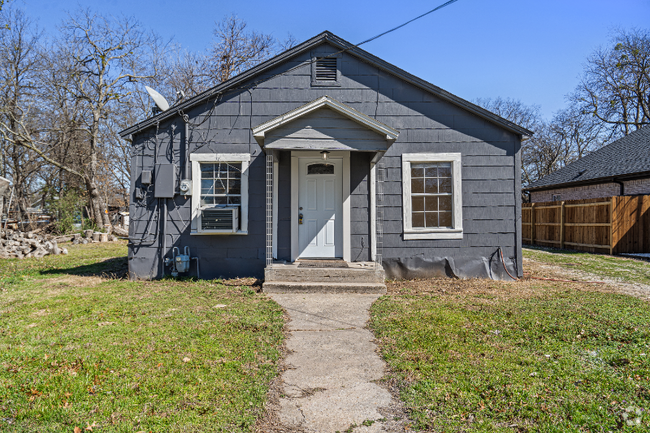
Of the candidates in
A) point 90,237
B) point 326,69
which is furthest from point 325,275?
point 90,237

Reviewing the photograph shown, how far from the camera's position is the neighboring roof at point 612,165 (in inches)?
561

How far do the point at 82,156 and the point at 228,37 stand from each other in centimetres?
1075

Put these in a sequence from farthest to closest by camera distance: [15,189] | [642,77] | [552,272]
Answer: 1. [642,77]
2. [15,189]
3. [552,272]

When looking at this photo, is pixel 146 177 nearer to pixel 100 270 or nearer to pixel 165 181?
pixel 165 181

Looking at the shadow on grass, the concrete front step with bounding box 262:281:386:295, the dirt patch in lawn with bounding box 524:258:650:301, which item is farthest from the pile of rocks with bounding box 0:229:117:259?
the dirt patch in lawn with bounding box 524:258:650:301

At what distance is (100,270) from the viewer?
9336 mm

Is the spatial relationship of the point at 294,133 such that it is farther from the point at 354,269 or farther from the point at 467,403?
the point at 467,403

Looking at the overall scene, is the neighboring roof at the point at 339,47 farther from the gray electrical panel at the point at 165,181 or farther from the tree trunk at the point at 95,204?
the tree trunk at the point at 95,204

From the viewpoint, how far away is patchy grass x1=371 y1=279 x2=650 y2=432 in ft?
8.85

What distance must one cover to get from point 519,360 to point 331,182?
17.2 ft

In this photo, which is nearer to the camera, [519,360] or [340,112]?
[519,360]

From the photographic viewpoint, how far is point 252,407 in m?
2.82

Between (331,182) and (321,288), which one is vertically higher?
(331,182)

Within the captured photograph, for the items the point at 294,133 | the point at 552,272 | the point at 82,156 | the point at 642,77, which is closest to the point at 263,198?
the point at 294,133
